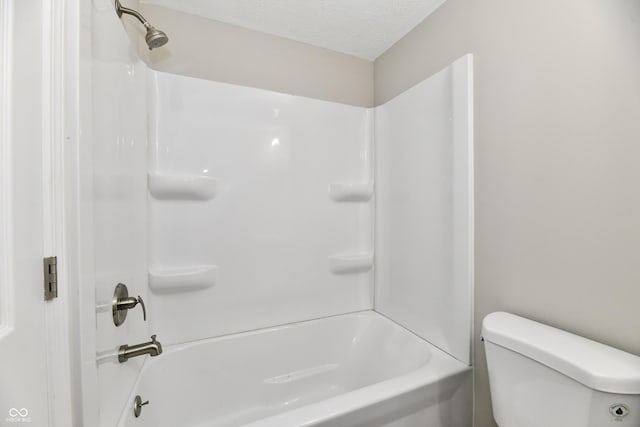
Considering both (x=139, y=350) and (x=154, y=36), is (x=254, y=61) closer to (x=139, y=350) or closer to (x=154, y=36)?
(x=154, y=36)

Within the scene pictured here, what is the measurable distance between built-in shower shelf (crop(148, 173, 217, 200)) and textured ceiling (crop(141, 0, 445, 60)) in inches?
36.2

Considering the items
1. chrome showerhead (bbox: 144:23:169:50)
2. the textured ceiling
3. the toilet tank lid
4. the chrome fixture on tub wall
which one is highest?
the textured ceiling

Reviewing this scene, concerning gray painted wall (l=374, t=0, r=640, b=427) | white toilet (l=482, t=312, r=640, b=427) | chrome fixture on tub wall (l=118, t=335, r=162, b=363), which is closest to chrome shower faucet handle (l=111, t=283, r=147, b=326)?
chrome fixture on tub wall (l=118, t=335, r=162, b=363)

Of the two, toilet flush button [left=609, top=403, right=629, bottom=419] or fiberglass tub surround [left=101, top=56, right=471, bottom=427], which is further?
fiberglass tub surround [left=101, top=56, right=471, bottom=427]

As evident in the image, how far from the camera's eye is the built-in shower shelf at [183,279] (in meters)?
1.34

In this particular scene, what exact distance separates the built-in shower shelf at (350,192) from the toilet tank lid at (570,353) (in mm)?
1024

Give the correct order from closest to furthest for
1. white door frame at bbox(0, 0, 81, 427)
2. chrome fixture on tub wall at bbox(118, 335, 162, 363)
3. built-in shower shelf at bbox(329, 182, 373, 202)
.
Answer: white door frame at bbox(0, 0, 81, 427) < chrome fixture on tub wall at bbox(118, 335, 162, 363) < built-in shower shelf at bbox(329, 182, 373, 202)

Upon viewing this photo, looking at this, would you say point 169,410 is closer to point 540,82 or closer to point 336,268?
point 336,268

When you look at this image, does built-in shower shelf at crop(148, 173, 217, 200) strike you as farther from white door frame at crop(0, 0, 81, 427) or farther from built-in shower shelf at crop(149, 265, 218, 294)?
white door frame at crop(0, 0, 81, 427)

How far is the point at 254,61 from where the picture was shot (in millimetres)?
1634

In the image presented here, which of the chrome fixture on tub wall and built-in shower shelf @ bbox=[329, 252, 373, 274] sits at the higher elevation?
built-in shower shelf @ bbox=[329, 252, 373, 274]

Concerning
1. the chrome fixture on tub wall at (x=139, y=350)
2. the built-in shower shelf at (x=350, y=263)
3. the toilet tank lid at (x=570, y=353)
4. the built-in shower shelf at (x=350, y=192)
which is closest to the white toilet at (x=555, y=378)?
the toilet tank lid at (x=570, y=353)

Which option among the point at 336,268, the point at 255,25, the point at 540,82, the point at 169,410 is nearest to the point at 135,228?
the point at 169,410

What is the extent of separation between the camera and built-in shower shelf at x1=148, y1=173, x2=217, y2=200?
1328mm
